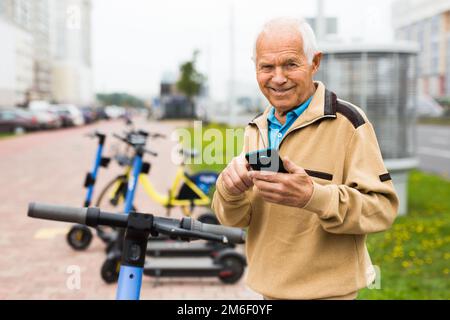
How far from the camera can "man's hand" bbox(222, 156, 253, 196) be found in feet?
5.27

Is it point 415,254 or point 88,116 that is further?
point 88,116

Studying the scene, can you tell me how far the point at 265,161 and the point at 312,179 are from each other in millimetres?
247

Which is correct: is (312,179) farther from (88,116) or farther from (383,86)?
(88,116)

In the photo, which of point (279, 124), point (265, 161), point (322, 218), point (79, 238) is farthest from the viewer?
point (79, 238)

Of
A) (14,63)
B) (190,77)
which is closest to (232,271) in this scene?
(190,77)

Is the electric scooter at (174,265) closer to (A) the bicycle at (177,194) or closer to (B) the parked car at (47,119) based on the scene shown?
(A) the bicycle at (177,194)

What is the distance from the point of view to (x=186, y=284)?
5.46 metres

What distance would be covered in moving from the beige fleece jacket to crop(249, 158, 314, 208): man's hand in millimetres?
151

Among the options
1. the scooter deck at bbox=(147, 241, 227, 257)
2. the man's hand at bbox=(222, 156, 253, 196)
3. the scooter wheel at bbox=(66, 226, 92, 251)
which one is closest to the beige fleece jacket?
the man's hand at bbox=(222, 156, 253, 196)

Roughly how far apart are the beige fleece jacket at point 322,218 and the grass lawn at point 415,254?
1.74 metres

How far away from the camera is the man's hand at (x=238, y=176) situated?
1.61m

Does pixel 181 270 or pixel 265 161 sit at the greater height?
pixel 265 161

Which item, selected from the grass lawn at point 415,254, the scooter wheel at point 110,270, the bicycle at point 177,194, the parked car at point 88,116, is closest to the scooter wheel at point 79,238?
the bicycle at point 177,194

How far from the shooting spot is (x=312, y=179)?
1647 millimetres
